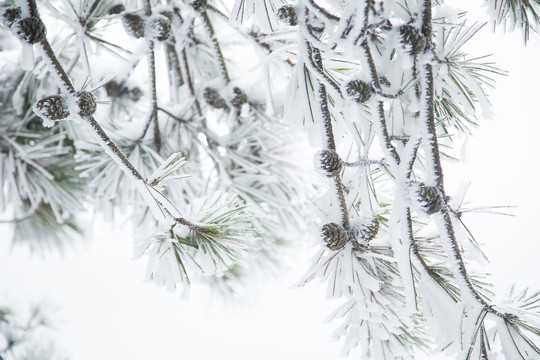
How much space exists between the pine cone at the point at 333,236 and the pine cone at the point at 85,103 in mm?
179

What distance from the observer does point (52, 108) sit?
0.79 ft

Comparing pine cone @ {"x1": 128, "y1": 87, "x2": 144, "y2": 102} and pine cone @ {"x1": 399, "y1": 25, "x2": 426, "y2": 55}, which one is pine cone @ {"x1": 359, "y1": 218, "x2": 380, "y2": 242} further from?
pine cone @ {"x1": 128, "y1": 87, "x2": 144, "y2": 102}

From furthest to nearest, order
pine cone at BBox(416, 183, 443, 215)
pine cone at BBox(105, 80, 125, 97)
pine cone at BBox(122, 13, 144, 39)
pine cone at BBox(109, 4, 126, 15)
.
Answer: pine cone at BBox(105, 80, 125, 97)
pine cone at BBox(109, 4, 126, 15)
pine cone at BBox(122, 13, 144, 39)
pine cone at BBox(416, 183, 443, 215)

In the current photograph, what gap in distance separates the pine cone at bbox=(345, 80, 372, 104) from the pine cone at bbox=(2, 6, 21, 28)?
0.72 ft

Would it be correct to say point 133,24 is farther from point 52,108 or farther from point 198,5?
point 52,108

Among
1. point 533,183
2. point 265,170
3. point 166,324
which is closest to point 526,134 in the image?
point 533,183

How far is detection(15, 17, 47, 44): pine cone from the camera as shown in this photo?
24 cm

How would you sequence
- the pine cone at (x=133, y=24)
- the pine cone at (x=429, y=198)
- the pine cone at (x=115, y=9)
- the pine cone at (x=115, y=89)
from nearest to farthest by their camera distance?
1. the pine cone at (x=429, y=198)
2. the pine cone at (x=133, y=24)
3. the pine cone at (x=115, y=9)
4. the pine cone at (x=115, y=89)

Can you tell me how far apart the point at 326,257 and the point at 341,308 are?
2.0 inches

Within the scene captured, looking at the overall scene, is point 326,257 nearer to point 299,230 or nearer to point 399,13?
point 399,13

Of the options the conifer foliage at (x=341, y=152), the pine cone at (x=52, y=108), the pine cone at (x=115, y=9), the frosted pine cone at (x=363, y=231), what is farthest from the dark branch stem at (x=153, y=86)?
the frosted pine cone at (x=363, y=231)

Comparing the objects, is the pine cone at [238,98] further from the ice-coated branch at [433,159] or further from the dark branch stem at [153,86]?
the ice-coated branch at [433,159]

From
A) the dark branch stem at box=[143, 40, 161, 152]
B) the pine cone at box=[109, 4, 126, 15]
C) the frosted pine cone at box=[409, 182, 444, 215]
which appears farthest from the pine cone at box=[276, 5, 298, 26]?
the pine cone at box=[109, 4, 126, 15]

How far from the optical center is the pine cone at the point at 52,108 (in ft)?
0.79
